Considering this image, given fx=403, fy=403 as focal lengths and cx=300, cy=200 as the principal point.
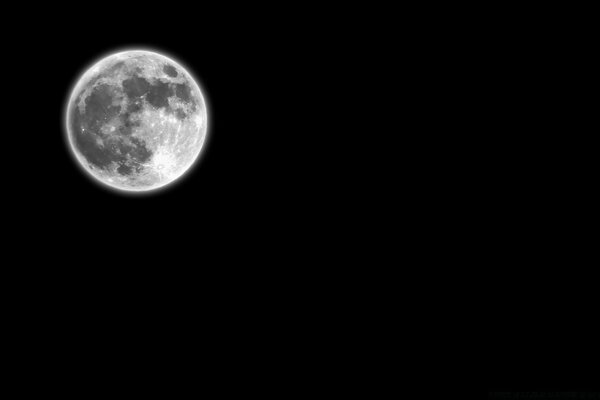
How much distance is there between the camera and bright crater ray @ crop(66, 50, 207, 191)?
21.6ft

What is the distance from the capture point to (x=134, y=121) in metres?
6.54

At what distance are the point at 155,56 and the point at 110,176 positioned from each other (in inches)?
93.0

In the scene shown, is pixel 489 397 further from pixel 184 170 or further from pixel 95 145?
pixel 95 145

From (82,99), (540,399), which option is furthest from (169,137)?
(540,399)

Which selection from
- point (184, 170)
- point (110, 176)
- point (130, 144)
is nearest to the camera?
point (130, 144)

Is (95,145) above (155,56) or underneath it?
underneath

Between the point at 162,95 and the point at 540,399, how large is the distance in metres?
12.0

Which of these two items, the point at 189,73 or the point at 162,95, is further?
the point at 189,73

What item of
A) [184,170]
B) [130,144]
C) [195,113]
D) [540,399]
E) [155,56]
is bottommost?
[540,399]

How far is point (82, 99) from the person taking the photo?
6.88 meters

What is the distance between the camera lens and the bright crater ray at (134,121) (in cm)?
659

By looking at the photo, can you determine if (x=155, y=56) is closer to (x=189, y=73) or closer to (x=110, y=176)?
(x=189, y=73)

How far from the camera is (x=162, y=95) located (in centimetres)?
687

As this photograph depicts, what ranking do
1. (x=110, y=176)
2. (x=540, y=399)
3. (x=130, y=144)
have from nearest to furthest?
(x=130, y=144) < (x=110, y=176) < (x=540, y=399)
